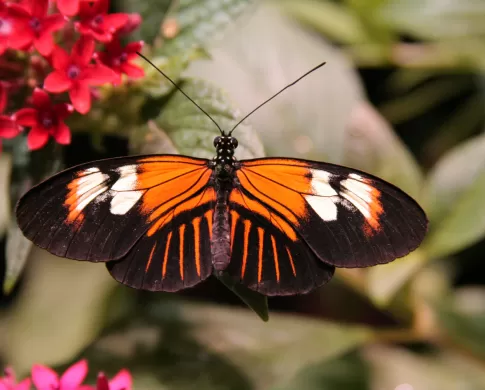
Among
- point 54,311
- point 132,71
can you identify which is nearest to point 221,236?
point 132,71

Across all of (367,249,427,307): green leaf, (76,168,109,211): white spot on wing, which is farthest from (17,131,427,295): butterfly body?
(367,249,427,307): green leaf

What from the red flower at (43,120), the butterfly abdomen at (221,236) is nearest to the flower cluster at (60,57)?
the red flower at (43,120)

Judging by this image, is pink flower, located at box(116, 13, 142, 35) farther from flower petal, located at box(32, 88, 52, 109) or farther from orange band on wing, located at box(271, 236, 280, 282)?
orange band on wing, located at box(271, 236, 280, 282)

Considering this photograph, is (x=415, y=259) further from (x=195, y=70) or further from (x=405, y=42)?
(x=405, y=42)

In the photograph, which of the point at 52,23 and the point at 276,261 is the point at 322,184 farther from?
the point at 52,23

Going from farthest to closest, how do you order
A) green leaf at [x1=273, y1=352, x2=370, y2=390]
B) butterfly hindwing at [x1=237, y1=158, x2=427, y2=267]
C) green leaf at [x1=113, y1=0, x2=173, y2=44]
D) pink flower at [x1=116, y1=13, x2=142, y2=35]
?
green leaf at [x1=273, y1=352, x2=370, y2=390]
green leaf at [x1=113, y1=0, x2=173, y2=44]
pink flower at [x1=116, y1=13, x2=142, y2=35]
butterfly hindwing at [x1=237, y1=158, x2=427, y2=267]

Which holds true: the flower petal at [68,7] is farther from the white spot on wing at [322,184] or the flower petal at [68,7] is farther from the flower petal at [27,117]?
the white spot on wing at [322,184]
